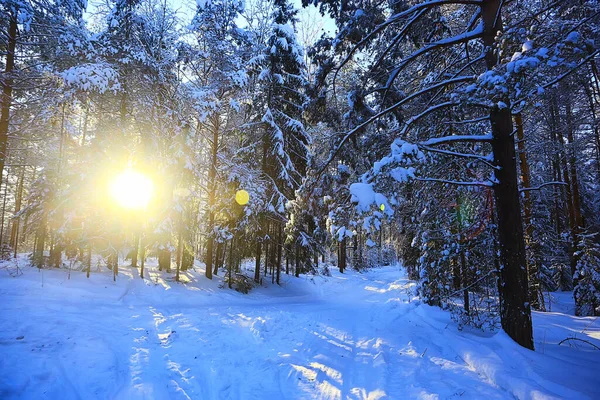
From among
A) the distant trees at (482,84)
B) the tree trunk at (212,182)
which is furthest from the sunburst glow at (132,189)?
the distant trees at (482,84)

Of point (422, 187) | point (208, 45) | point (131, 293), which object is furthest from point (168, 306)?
point (208, 45)

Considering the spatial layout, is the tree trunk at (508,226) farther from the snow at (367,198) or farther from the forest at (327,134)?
the snow at (367,198)

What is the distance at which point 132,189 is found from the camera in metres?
11.4

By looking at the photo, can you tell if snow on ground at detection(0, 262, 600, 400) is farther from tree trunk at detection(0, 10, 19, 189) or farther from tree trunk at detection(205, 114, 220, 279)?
tree trunk at detection(0, 10, 19, 189)

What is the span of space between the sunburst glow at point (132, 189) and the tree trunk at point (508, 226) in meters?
11.9

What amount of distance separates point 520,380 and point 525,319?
1271 millimetres

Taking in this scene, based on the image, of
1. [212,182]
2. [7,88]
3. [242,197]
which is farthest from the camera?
[212,182]

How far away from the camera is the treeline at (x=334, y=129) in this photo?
4754 mm

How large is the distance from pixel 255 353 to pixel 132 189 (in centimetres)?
908

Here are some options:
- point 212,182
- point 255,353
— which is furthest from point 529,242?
point 212,182

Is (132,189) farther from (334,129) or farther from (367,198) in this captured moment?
(367,198)

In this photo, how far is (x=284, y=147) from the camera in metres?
14.6

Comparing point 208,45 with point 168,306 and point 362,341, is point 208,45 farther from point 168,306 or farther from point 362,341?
point 362,341

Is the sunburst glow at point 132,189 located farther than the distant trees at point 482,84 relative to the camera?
Yes
